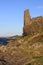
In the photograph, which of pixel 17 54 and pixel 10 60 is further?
pixel 17 54

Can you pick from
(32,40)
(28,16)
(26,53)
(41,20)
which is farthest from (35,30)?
(26,53)

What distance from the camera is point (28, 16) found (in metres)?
68.9

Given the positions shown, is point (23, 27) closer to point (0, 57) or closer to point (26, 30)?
point (26, 30)

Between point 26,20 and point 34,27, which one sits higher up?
point 26,20

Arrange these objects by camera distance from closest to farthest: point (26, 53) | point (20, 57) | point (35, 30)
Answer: point (20, 57) < point (26, 53) < point (35, 30)

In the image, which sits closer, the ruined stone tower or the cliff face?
the cliff face

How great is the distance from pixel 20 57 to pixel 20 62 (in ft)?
9.23

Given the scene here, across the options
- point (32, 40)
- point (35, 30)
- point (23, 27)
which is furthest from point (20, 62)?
point (23, 27)

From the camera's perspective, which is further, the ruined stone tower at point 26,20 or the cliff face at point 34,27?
the ruined stone tower at point 26,20

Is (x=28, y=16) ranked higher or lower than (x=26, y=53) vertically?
higher

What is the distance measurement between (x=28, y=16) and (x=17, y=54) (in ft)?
125

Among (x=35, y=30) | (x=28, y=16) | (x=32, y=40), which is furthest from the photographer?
(x=28, y=16)

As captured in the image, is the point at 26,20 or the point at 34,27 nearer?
the point at 34,27

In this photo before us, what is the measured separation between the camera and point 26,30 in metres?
62.2
